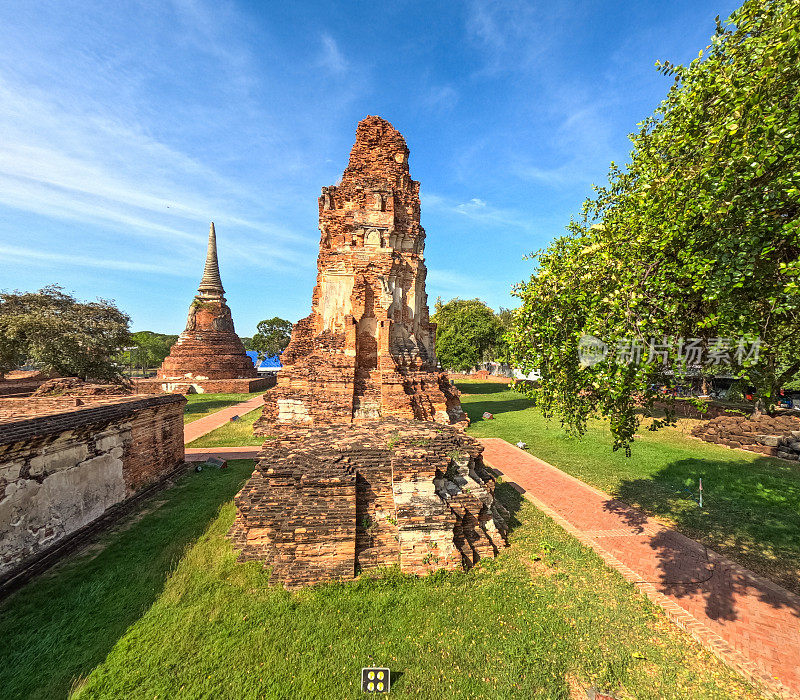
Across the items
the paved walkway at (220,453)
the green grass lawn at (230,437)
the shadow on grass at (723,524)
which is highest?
the green grass lawn at (230,437)

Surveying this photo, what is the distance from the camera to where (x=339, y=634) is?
4590mm

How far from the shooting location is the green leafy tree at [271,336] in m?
74.5

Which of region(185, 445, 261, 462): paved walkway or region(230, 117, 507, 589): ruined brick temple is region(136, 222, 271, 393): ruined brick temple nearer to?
region(185, 445, 261, 462): paved walkway

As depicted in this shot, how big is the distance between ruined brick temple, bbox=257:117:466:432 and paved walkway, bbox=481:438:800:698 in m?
5.59

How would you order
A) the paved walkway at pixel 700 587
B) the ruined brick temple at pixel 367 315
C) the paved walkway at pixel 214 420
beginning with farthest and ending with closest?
the paved walkway at pixel 214 420 → the ruined brick temple at pixel 367 315 → the paved walkway at pixel 700 587

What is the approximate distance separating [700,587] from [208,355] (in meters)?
33.1

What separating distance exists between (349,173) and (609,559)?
14631 mm

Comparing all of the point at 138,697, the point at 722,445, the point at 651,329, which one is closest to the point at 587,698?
the point at 651,329

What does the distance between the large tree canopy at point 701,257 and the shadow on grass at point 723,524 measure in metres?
3.39

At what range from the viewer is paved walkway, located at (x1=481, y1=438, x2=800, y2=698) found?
14.1 feet

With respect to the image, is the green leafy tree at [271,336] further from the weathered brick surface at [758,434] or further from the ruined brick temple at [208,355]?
the weathered brick surface at [758,434]

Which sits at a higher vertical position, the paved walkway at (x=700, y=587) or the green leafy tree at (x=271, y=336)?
the green leafy tree at (x=271, y=336)

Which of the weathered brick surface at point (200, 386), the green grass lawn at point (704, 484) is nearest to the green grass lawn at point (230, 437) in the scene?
the green grass lawn at point (704, 484)

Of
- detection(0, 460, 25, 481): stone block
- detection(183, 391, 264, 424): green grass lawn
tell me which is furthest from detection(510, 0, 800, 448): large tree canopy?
detection(183, 391, 264, 424): green grass lawn
